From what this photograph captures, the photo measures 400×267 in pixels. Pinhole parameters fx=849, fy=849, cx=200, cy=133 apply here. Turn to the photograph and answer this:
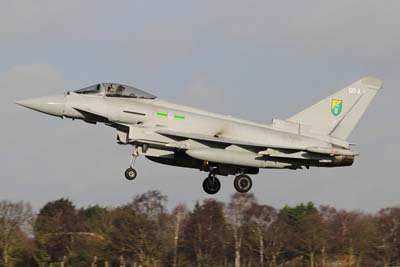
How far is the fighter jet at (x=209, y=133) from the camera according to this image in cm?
2630

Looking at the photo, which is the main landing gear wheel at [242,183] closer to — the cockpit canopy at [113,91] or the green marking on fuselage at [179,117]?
the green marking on fuselage at [179,117]

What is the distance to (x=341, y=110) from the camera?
28.9m

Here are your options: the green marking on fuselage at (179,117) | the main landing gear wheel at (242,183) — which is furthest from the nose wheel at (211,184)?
the green marking on fuselage at (179,117)

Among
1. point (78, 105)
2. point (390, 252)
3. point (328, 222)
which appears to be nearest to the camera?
point (78, 105)

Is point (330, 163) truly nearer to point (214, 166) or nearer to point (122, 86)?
point (214, 166)

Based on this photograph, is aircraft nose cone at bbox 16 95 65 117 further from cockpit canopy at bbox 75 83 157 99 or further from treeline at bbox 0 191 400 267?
treeline at bbox 0 191 400 267

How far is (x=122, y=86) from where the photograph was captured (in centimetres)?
2688

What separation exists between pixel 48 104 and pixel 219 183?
20.7ft

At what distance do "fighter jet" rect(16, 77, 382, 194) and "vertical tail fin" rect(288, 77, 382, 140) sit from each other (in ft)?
0.11

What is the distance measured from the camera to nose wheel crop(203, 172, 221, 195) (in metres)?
28.3

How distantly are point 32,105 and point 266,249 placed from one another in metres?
37.2

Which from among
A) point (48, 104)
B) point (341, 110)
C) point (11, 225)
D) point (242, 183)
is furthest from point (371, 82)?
point (11, 225)

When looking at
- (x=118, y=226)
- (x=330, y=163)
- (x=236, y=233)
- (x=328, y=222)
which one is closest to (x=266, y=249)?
(x=236, y=233)

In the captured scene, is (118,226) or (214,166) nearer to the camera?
(214,166)
